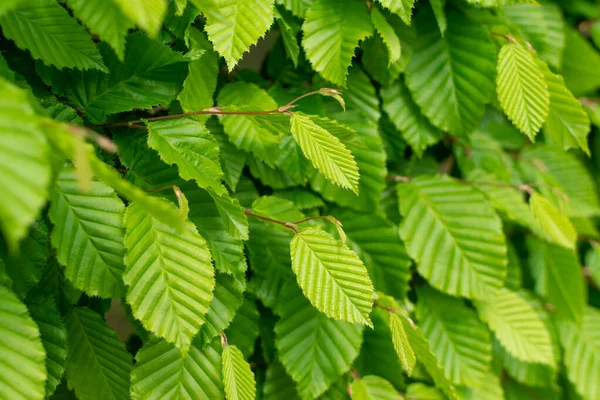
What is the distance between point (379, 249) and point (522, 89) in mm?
306

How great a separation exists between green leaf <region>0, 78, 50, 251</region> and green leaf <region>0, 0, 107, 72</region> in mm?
173

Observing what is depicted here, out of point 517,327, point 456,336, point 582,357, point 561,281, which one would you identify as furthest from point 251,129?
point 582,357

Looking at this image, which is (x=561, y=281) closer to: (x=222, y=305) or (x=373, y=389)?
(x=373, y=389)

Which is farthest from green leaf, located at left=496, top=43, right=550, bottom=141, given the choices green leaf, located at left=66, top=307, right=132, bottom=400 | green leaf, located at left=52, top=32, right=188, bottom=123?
green leaf, located at left=66, top=307, right=132, bottom=400

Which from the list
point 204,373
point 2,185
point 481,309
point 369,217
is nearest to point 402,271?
point 369,217

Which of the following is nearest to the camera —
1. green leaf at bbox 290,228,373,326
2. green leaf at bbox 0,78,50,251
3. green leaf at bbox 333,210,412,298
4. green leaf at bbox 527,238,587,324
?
green leaf at bbox 0,78,50,251

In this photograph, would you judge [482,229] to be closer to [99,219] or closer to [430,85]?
[430,85]

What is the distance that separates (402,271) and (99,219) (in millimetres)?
433

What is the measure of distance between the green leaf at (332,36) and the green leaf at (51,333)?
1.37ft

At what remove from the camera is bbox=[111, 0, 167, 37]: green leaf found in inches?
13.9

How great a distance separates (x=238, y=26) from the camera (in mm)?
545

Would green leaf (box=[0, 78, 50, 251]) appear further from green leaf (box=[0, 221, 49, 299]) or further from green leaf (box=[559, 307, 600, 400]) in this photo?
green leaf (box=[559, 307, 600, 400])

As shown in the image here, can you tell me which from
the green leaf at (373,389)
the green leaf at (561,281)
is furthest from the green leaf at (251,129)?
the green leaf at (561,281)

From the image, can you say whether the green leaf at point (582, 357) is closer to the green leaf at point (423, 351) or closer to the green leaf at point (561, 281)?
the green leaf at point (561, 281)
